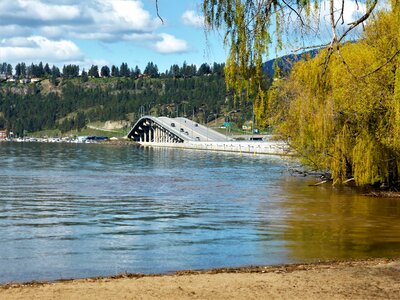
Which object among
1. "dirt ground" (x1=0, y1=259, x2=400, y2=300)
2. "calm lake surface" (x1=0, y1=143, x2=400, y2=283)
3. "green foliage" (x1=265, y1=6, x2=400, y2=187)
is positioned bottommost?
"calm lake surface" (x1=0, y1=143, x2=400, y2=283)

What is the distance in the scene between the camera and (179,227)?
28344mm

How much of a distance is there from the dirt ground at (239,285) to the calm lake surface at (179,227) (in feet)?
9.71

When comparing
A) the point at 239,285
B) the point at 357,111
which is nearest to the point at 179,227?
the point at 239,285

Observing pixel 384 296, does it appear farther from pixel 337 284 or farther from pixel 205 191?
pixel 205 191

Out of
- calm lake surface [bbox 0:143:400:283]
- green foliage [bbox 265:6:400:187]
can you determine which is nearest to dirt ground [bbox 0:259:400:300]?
calm lake surface [bbox 0:143:400:283]

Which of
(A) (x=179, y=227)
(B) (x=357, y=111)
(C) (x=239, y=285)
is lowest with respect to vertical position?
(A) (x=179, y=227)

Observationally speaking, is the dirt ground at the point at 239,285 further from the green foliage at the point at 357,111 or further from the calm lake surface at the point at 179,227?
the green foliage at the point at 357,111

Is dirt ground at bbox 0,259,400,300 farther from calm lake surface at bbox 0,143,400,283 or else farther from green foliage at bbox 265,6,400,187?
green foliage at bbox 265,6,400,187

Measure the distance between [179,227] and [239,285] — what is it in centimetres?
1445

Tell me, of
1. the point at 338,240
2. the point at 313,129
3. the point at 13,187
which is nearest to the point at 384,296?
the point at 338,240

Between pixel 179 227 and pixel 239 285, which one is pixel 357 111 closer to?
pixel 179 227

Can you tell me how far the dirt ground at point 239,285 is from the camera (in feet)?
42.8

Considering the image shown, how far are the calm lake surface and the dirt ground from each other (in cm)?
296

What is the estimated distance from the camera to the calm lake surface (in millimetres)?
19906
